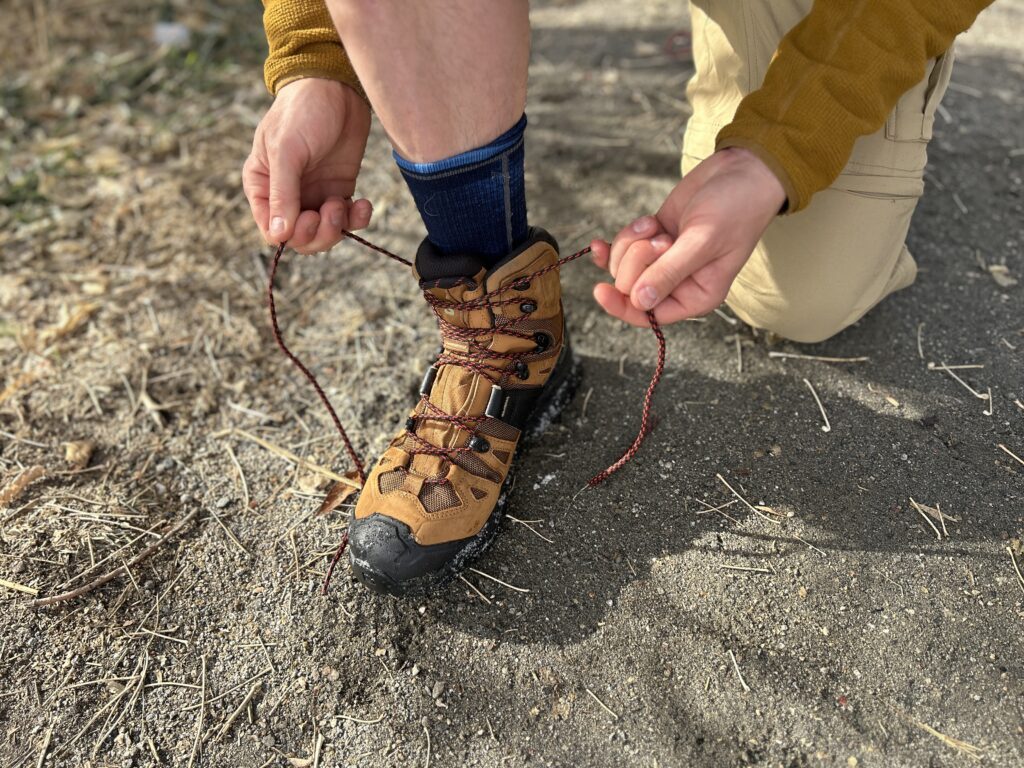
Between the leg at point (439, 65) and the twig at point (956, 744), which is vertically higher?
the leg at point (439, 65)

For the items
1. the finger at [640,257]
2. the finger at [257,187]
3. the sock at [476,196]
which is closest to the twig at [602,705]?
the finger at [640,257]

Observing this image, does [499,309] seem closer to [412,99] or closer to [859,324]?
[412,99]

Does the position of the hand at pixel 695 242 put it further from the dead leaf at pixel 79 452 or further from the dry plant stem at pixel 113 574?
the dead leaf at pixel 79 452

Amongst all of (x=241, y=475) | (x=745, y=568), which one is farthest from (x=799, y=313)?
(x=241, y=475)

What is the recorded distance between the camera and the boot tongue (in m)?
1.44

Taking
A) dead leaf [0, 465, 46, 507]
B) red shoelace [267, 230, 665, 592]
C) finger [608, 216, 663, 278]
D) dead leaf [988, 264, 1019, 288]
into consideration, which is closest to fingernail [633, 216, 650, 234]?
finger [608, 216, 663, 278]

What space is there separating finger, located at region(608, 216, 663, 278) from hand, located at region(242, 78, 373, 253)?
504 mm

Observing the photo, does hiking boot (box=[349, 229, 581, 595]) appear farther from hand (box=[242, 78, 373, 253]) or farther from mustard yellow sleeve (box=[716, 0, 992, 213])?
mustard yellow sleeve (box=[716, 0, 992, 213])

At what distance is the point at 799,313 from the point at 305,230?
43.1 inches

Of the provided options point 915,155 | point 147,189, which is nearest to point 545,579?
point 915,155

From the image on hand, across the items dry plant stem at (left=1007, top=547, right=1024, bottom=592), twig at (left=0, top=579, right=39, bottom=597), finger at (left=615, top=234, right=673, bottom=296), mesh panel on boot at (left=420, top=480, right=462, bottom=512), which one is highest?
finger at (left=615, top=234, right=673, bottom=296)

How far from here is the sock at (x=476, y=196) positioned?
1.31 meters

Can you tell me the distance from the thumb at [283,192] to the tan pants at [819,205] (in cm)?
97

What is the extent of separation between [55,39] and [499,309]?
314cm
